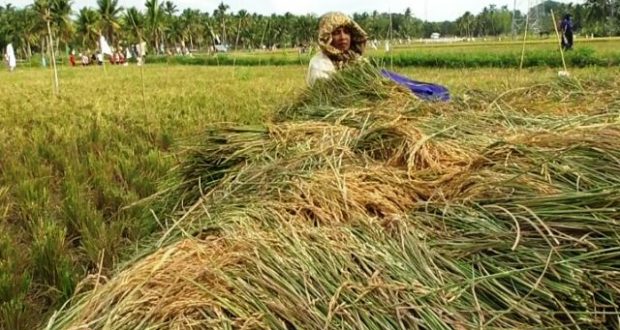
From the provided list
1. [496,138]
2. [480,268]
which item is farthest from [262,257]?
A: [496,138]

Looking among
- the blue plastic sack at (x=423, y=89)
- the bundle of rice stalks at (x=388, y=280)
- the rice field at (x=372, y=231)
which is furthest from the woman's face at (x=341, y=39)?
the bundle of rice stalks at (x=388, y=280)

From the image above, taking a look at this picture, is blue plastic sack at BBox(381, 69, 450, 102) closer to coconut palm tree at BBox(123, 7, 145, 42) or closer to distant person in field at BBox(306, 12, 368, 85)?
distant person in field at BBox(306, 12, 368, 85)

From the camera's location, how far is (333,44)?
4.18 metres

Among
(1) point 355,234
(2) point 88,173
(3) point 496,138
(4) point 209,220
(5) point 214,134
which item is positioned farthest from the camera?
(2) point 88,173

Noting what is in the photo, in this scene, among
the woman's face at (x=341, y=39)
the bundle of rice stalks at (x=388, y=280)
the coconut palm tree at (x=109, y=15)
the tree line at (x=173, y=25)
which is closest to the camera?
the bundle of rice stalks at (x=388, y=280)

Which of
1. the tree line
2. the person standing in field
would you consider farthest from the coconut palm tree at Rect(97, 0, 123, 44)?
the person standing in field

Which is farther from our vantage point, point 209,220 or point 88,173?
point 88,173

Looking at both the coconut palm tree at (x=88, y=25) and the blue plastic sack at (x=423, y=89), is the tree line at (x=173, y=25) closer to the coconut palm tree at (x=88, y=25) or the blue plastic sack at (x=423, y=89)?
the coconut palm tree at (x=88, y=25)

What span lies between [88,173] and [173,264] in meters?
3.11

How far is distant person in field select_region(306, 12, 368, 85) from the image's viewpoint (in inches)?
159

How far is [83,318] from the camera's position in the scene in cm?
123

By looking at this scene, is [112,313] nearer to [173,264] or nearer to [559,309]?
[173,264]

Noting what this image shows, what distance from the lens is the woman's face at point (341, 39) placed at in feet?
13.6

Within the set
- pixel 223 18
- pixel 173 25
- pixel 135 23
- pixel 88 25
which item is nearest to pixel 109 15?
pixel 88 25
